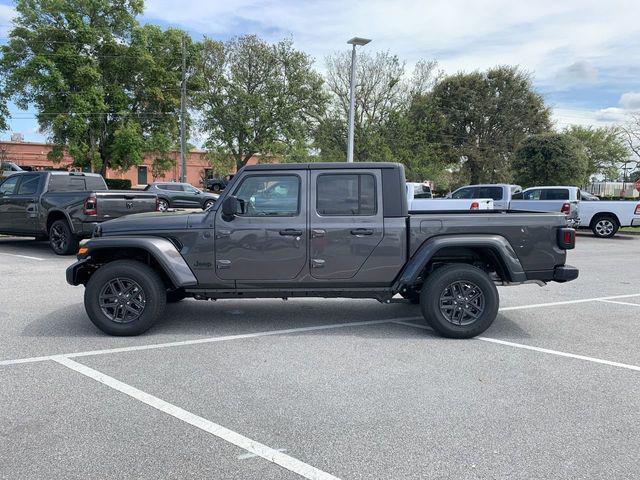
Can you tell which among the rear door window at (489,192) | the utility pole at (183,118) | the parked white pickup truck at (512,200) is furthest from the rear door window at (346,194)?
the utility pole at (183,118)

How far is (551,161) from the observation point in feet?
89.8

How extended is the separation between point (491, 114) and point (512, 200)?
955 inches

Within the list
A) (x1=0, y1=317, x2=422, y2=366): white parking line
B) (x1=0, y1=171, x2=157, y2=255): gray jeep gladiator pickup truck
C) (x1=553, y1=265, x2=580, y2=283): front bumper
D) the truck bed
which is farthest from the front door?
(x1=0, y1=171, x2=157, y2=255): gray jeep gladiator pickup truck

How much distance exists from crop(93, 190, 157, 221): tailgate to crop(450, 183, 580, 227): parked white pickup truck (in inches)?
483

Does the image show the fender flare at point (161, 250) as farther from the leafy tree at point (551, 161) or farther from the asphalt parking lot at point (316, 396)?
the leafy tree at point (551, 161)

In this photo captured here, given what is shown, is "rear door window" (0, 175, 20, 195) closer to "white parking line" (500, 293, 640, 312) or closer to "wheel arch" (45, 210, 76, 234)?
"wheel arch" (45, 210, 76, 234)

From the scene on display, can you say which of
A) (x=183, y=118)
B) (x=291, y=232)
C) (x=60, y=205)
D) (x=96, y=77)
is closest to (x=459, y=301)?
(x=291, y=232)

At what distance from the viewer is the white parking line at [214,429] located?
3.05 metres

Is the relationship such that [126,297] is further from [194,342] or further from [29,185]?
[29,185]

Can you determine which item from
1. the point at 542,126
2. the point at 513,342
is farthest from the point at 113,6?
the point at 513,342

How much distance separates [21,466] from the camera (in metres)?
3.05

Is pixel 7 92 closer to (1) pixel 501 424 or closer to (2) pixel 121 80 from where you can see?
(2) pixel 121 80

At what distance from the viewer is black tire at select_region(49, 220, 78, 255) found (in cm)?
1153

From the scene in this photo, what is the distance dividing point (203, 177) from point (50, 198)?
47.5 meters
